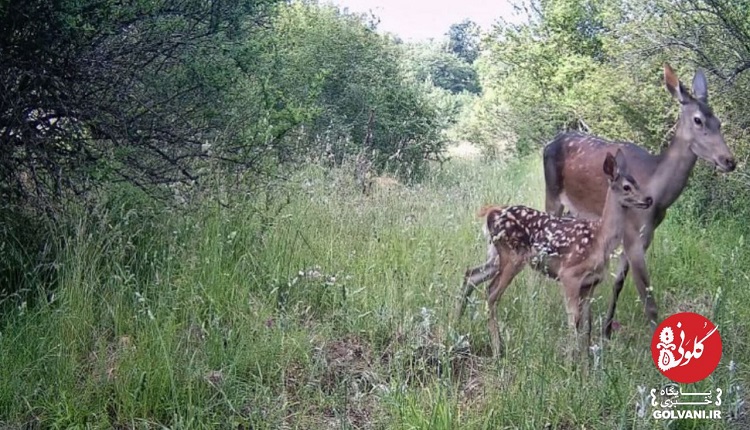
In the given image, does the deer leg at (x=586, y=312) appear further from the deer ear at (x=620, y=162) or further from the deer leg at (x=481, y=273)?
the deer ear at (x=620, y=162)

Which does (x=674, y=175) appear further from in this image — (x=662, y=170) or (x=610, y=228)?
(x=610, y=228)

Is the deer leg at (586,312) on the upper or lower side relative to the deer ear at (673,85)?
lower

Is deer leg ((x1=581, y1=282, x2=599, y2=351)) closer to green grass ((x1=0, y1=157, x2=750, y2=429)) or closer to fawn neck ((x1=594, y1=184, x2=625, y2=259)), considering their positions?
green grass ((x1=0, y1=157, x2=750, y2=429))

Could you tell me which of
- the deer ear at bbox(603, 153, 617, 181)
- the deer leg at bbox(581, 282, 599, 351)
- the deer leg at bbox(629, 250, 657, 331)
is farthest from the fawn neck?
the deer leg at bbox(629, 250, 657, 331)

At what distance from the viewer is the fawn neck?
4.74 meters

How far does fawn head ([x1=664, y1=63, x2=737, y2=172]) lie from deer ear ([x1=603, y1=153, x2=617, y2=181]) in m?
0.84

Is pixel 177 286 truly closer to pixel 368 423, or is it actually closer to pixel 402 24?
pixel 368 423

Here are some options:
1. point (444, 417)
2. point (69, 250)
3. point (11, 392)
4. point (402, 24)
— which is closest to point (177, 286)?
point (69, 250)

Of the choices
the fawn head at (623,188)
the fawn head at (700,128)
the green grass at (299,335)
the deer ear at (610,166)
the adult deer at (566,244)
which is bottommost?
the green grass at (299,335)

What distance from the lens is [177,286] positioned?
461 cm

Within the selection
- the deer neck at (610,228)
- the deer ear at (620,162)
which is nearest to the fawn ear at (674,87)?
the deer ear at (620,162)

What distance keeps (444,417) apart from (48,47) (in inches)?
134

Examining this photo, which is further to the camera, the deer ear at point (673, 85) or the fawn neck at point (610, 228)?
the deer ear at point (673, 85)

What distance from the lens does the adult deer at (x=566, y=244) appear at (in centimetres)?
464
